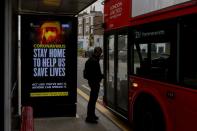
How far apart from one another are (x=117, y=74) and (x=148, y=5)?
2.36 meters

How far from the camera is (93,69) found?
325 inches

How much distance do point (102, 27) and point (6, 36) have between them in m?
6.73

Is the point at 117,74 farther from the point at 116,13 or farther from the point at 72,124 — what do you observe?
the point at 72,124

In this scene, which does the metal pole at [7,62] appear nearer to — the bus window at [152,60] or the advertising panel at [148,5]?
the advertising panel at [148,5]

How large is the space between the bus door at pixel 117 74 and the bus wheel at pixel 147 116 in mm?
901

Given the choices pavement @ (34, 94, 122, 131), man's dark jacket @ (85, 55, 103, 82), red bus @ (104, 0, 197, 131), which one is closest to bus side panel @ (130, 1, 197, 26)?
red bus @ (104, 0, 197, 131)

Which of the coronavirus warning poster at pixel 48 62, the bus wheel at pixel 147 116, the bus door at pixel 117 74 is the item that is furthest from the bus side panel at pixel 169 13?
the coronavirus warning poster at pixel 48 62

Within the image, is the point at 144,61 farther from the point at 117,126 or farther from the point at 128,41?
the point at 117,126

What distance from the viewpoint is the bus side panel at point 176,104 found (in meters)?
4.99

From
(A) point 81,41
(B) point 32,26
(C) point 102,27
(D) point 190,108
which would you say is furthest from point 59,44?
(A) point 81,41

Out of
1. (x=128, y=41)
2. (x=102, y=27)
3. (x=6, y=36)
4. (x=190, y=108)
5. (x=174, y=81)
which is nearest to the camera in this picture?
(x=6, y=36)

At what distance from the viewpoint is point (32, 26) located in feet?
26.8

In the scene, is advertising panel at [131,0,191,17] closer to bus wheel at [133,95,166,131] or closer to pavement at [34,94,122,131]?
bus wheel at [133,95,166,131]
